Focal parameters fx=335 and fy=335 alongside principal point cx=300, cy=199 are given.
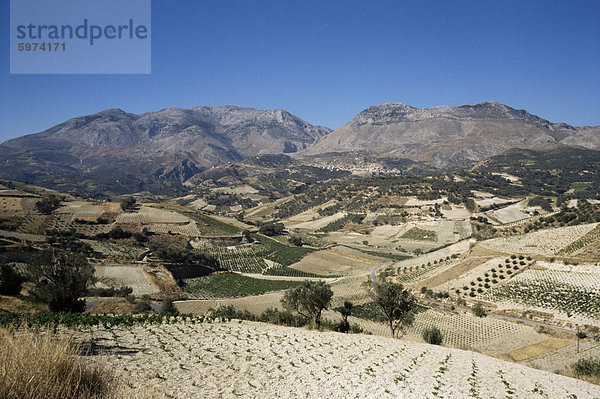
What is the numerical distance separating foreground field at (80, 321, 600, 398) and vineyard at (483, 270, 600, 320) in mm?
33165

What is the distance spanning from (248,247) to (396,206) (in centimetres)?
10504

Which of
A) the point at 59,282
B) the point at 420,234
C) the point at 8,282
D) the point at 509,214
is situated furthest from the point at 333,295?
the point at 509,214

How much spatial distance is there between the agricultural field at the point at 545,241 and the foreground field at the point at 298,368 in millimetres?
49547

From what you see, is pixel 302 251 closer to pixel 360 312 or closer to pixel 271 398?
pixel 360 312

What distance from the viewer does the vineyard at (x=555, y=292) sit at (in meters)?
46.9

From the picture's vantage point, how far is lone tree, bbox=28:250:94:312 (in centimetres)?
3144

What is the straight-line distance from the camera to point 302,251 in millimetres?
123562

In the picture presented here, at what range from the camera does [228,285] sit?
80.0 meters

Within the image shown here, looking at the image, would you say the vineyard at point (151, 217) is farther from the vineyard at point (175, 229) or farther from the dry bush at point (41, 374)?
the dry bush at point (41, 374)

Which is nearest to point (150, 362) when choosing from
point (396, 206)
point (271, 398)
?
point (271, 398)

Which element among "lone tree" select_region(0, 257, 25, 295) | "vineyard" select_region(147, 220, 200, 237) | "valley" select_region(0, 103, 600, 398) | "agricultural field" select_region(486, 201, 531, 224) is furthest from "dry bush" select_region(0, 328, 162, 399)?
"agricultural field" select_region(486, 201, 531, 224)

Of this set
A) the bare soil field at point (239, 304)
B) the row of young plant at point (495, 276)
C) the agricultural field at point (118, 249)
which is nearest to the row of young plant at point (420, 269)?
the row of young plant at point (495, 276)

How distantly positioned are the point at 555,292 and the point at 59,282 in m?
65.7

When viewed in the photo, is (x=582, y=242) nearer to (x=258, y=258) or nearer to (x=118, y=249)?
(x=258, y=258)
